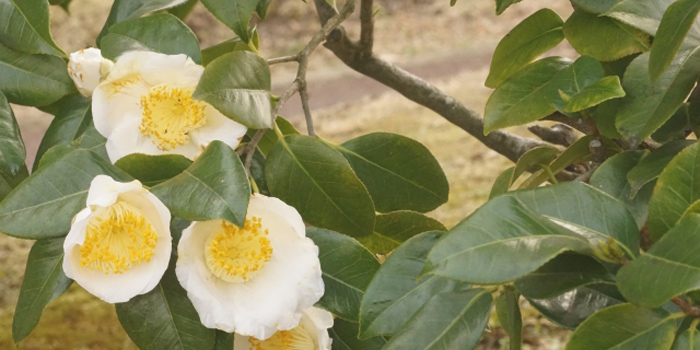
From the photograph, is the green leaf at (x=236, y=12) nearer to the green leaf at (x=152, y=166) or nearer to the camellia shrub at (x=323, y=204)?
the camellia shrub at (x=323, y=204)

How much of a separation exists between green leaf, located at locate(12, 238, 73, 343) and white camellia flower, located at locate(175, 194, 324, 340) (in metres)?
0.10

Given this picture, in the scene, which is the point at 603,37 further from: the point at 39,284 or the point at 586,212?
the point at 39,284

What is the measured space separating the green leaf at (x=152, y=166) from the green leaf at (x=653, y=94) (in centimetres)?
33

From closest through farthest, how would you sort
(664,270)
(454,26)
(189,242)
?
(664,270) → (189,242) → (454,26)

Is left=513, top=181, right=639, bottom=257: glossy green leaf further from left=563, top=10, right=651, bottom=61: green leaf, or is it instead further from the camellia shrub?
left=563, top=10, right=651, bottom=61: green leaf

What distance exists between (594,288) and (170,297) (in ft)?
1.00

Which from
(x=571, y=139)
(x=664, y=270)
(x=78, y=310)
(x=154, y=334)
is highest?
(x=664, y=270)

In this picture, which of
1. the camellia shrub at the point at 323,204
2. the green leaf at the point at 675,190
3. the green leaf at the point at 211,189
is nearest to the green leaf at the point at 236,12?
the camellia shrub at the point at 323,204

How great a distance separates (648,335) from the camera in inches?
17.5

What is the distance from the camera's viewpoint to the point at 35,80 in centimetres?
68

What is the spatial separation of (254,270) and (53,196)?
0.15 meters

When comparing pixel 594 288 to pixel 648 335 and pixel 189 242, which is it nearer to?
pixel 648 335

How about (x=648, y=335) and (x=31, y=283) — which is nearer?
(x=648, y=335)

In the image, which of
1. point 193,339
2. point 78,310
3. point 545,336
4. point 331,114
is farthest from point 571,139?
point 331,114
